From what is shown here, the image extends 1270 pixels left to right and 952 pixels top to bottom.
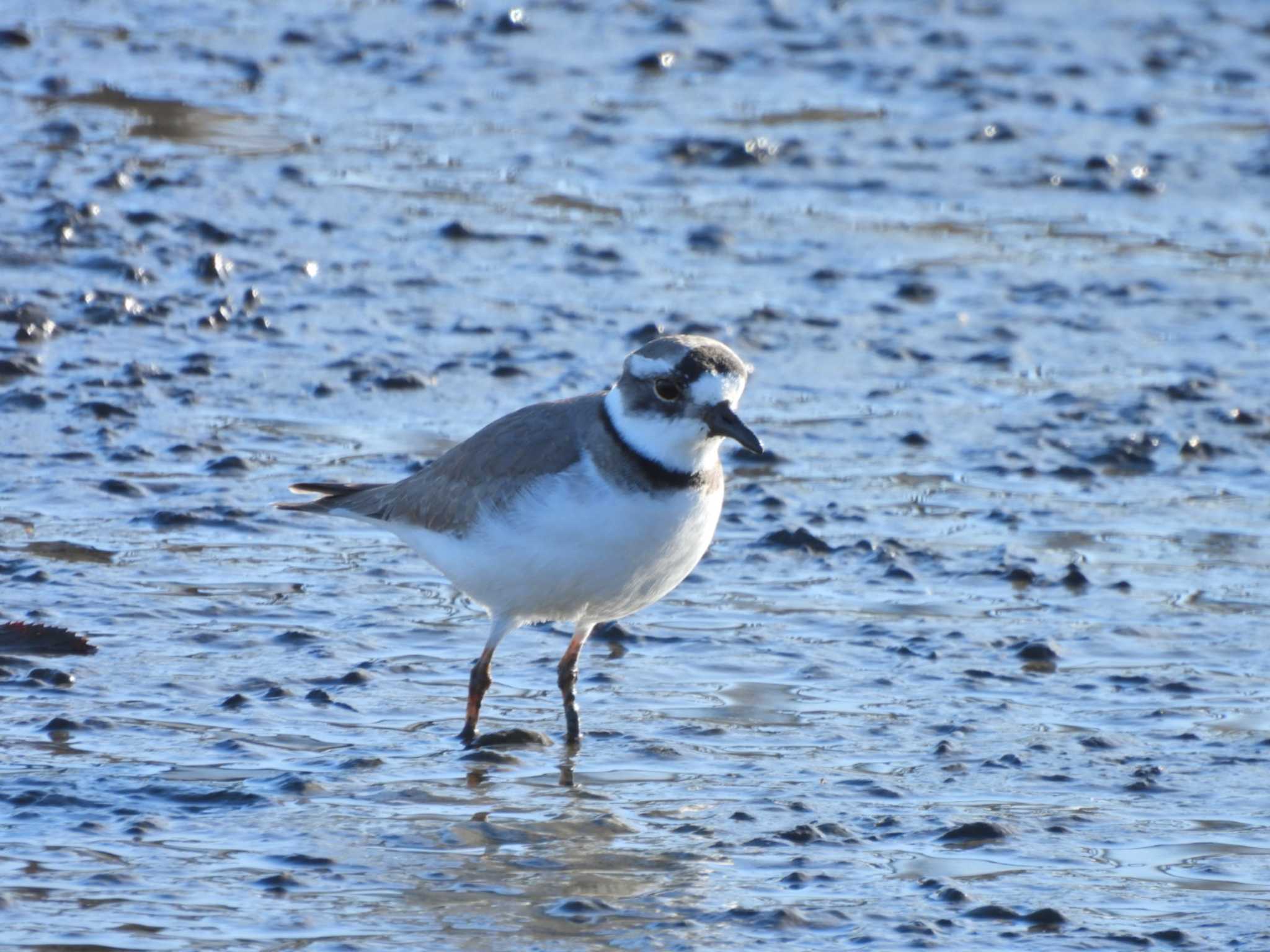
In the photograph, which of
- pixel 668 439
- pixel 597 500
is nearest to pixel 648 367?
pixel 668 439

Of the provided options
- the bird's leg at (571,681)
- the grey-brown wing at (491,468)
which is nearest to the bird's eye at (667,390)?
→ the grey-brown wing at (491,468)

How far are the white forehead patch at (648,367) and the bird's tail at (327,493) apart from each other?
130cm

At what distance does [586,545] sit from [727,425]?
47 cm

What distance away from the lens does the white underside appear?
5191mm

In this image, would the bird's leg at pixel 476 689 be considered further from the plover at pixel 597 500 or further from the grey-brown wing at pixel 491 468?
the grey-brown wing at pixel 491 468

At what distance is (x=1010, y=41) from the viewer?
13695 mm

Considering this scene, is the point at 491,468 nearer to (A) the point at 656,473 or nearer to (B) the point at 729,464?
(A) the point at 656,473

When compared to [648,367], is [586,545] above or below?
below

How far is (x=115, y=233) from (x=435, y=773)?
507 cm

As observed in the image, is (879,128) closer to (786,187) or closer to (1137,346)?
(786,187)

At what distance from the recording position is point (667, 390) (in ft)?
17.1

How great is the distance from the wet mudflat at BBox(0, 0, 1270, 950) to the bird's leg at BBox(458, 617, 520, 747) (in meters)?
0.13

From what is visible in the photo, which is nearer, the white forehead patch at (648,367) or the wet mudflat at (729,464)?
the wet mudflat at (729,464)

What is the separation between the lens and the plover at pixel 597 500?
5.19 m
